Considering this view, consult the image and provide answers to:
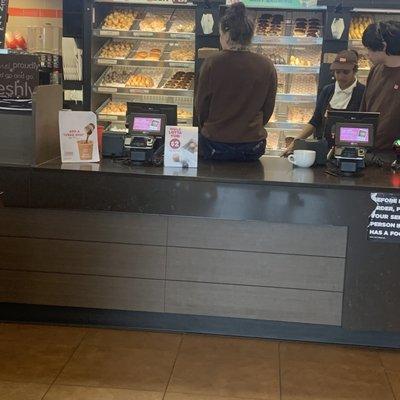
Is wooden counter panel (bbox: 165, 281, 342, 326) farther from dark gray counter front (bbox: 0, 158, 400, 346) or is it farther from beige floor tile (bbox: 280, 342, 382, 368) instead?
beige floor tile (bbox: 280, 342, 382, 368)

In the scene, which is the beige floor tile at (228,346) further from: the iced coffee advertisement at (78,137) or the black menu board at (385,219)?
the iced coffee advertisement at (78,137)

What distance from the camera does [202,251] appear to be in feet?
12.8

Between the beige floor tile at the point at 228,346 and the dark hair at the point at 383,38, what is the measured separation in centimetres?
209

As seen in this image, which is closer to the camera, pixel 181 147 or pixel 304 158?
pixel 181 147

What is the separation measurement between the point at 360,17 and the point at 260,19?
37.2 inches

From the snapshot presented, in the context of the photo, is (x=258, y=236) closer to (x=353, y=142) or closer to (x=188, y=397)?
(x=353, y=142)

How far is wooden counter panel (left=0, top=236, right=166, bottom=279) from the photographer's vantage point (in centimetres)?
395

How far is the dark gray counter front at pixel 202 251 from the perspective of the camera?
375 centimetres

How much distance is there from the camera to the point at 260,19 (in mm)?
6547

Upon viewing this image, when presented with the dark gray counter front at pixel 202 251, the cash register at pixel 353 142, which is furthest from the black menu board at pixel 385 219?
the cash register at pixel 353 142

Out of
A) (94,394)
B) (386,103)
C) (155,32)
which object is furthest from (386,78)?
(94,394)

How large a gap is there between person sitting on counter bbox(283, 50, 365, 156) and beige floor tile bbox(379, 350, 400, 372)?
1.99 m

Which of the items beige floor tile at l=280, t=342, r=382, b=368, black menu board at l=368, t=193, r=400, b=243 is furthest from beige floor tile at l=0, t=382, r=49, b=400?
black menu board at l=368, t=193, r=400, b=243

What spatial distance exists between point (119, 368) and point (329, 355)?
45.6 inches
